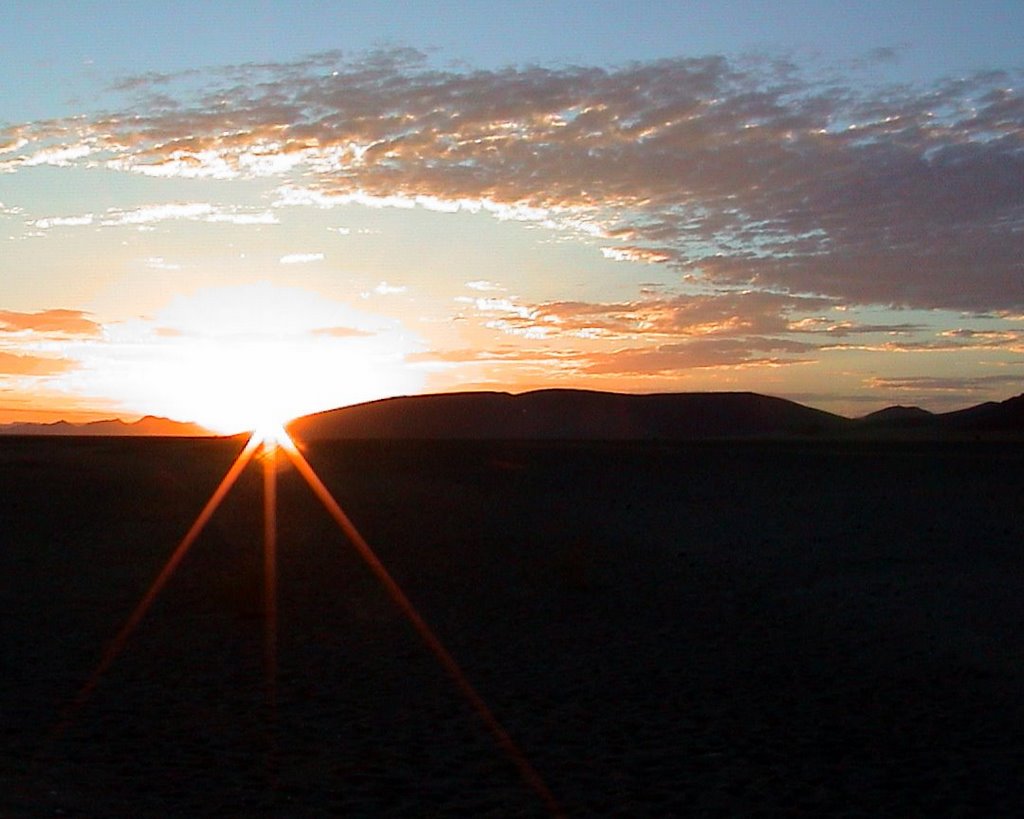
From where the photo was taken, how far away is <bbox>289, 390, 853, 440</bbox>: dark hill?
14625cm

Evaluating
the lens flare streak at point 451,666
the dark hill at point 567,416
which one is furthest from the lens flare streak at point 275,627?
the dark hill at point 567,416

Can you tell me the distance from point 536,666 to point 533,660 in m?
0.31

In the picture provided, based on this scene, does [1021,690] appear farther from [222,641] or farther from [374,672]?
[222,641]

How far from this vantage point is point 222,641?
1406 cm

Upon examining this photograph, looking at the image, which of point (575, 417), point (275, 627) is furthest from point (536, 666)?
point (575, 417)

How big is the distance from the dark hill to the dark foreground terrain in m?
118

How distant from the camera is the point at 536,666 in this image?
12578mm

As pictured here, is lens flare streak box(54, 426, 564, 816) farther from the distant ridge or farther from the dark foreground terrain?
the distant ridge

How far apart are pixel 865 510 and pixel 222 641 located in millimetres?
17467

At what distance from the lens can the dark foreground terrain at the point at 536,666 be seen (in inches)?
333

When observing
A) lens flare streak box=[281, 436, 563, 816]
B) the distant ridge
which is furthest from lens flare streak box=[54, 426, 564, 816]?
the distant ridge

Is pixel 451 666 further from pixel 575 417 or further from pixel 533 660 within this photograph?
pixel 575 417

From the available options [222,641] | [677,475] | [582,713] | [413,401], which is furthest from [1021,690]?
[413,401]

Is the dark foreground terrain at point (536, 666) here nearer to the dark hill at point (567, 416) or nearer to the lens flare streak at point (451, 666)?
the lens flare streak at point (451, 666)
